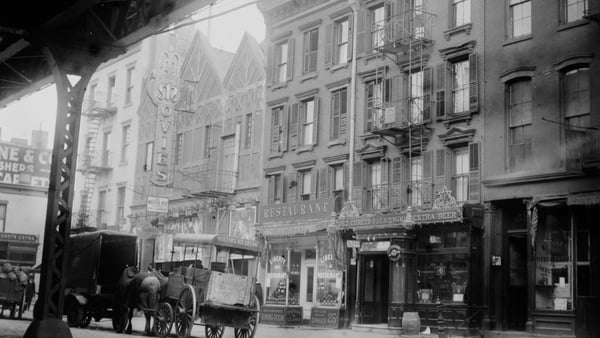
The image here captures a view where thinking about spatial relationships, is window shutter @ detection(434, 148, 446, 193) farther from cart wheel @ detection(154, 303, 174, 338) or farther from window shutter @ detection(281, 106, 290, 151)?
cart wheel @ detection(154, 303, 174, 338)

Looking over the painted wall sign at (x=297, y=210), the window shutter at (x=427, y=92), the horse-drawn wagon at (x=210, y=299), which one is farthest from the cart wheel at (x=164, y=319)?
the window shutter at (x=427, y=92)

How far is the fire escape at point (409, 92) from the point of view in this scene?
28703 mm

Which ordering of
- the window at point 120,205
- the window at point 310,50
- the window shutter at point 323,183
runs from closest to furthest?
the window shutter at point 323,183, the window at point 310,50, the window at point 120,205

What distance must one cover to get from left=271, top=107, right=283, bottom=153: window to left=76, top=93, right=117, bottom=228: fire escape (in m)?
18.6

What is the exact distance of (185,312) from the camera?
21.5 meters

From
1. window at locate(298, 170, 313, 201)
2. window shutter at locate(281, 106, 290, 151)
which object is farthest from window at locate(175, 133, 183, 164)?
window at locate(298, 170, 313, 201)

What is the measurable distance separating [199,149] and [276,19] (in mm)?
8908

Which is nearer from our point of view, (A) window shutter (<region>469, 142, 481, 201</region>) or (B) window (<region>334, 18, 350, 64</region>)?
(A) window shutter (<region>469, 142, 481, 201</region>)

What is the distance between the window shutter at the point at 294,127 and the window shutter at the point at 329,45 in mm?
2676

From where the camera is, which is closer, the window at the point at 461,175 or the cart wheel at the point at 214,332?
the cart wheel at the point at 214,332

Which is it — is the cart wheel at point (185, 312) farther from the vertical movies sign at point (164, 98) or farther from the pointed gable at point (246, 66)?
the vertical movies sign at point (164, 98)

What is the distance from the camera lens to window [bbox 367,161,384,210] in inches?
1206

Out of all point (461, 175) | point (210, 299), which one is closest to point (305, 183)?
point (461, 175)

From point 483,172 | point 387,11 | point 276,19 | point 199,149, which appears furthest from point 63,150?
point 199,149
